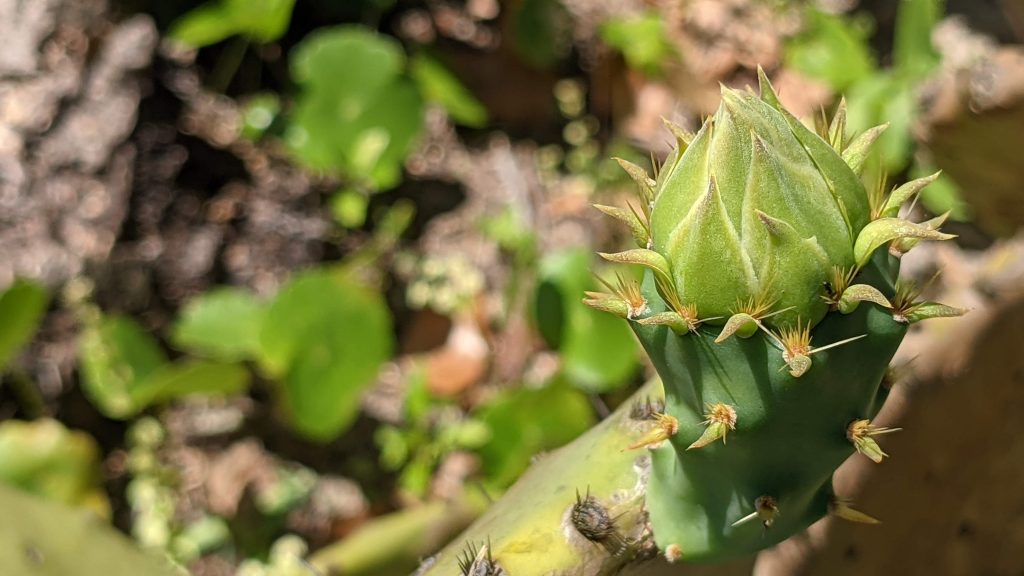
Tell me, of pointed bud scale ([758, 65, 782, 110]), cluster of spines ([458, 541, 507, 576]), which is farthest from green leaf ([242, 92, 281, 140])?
pointed bud scale ([758, 65, 782, 110])

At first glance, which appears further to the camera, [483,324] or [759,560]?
[483,324]

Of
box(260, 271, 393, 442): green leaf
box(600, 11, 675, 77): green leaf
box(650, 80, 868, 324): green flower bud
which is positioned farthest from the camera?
box(600, 11, 675, 77): green leaf

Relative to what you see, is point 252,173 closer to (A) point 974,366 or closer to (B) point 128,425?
(B) point 128,425

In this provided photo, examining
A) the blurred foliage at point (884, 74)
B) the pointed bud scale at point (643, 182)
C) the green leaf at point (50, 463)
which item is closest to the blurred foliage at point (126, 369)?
the green leaf at point (50, 463)

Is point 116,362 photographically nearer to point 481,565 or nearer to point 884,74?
point 481,565

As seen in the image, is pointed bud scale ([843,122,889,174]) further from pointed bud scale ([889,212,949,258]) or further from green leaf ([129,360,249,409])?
green leaf ([129,360,249,409])

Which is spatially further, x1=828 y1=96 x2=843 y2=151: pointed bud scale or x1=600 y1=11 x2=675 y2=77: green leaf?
x1=600 y1=11 x2=675 y2=77: green leaf

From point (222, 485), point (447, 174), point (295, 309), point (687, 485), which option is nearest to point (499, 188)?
point (447, 174)
